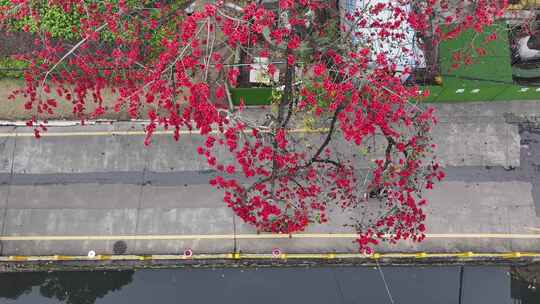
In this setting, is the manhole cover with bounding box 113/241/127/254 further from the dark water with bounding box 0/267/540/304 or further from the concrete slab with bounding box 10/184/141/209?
the concrete slab with bounding box 10/184/141/209

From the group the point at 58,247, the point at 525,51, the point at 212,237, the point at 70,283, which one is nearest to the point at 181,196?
the point at 212,237

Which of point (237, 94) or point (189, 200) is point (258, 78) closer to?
point (237, 94)

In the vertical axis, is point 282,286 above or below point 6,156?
below

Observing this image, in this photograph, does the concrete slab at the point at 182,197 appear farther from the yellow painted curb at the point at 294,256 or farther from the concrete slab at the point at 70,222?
the yellow painted curb at the point at 294,256

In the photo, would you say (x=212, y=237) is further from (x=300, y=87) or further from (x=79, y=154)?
(x=300, y=87)

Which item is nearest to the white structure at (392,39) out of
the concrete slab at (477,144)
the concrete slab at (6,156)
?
the concrete slab at (477,144)

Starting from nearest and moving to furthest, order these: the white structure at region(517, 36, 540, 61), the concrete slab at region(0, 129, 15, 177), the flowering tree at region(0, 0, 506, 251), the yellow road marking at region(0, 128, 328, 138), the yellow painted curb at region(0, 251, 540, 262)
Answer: the flowering tree at region(0, 0, 506, 251) < the yellow painted curb at region(0, 251, 540, 262) < the concrete slab at region(0, 129, 15, 177) < the yellow road marking at region(0, 128, 328, 138) < the white structure at region(517, 36, 540, 61)

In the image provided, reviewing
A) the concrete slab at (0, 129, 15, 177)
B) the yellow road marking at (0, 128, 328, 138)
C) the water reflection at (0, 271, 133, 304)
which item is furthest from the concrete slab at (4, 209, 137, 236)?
the yellow road marking at (0, 128, 328, 138)
